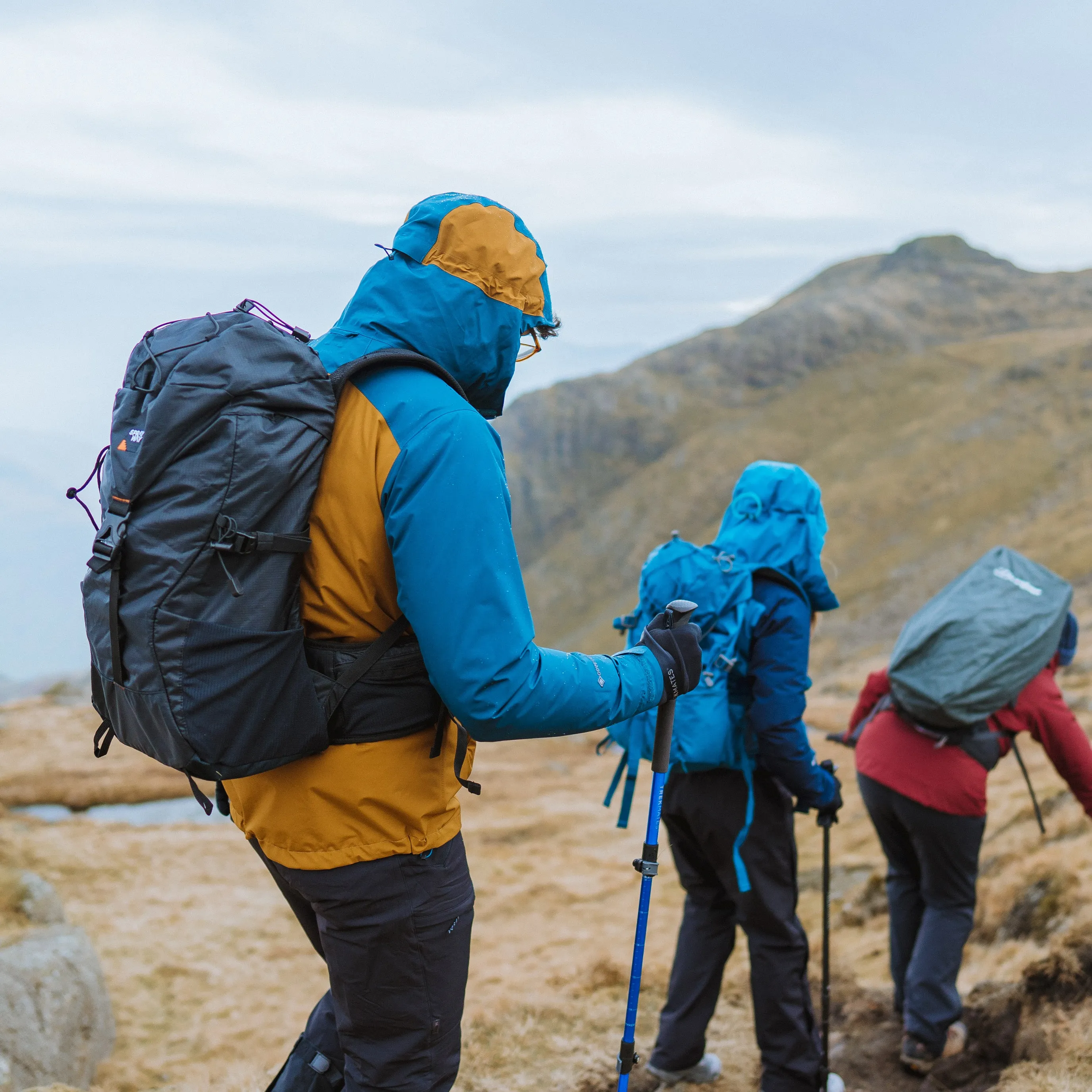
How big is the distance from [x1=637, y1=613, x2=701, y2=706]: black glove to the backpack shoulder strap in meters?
0.89

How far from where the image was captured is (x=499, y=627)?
2234 mm

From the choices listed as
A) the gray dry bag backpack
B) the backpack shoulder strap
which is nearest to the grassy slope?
the backpack shoulder strap

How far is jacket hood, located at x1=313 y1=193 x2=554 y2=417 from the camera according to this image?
8.20 feet

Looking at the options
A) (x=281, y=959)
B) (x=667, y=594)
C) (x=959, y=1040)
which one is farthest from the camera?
(x=281, y=959)

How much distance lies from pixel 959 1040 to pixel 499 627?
415 cm

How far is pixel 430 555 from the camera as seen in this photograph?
220 centimetres

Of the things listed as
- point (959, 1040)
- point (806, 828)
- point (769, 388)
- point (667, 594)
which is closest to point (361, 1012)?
point (667, 594)

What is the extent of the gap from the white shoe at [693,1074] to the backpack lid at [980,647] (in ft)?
6.35

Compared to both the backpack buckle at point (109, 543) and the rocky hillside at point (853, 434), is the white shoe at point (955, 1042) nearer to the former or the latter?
the backpack buckle at point (109, 543)

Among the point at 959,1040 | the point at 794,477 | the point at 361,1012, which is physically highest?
the point at 794,477

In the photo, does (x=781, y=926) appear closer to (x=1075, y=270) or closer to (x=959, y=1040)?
(x=959, y=1040)

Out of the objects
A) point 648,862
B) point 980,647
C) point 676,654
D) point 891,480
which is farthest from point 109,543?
point 891,480

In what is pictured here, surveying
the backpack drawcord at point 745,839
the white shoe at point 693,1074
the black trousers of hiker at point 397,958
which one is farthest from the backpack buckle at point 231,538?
the white shoe at point 693,1074

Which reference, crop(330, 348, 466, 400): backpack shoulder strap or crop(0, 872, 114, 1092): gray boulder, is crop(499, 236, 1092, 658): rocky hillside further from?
crop(330, 348, 466, 400): backpack shoulder strap
